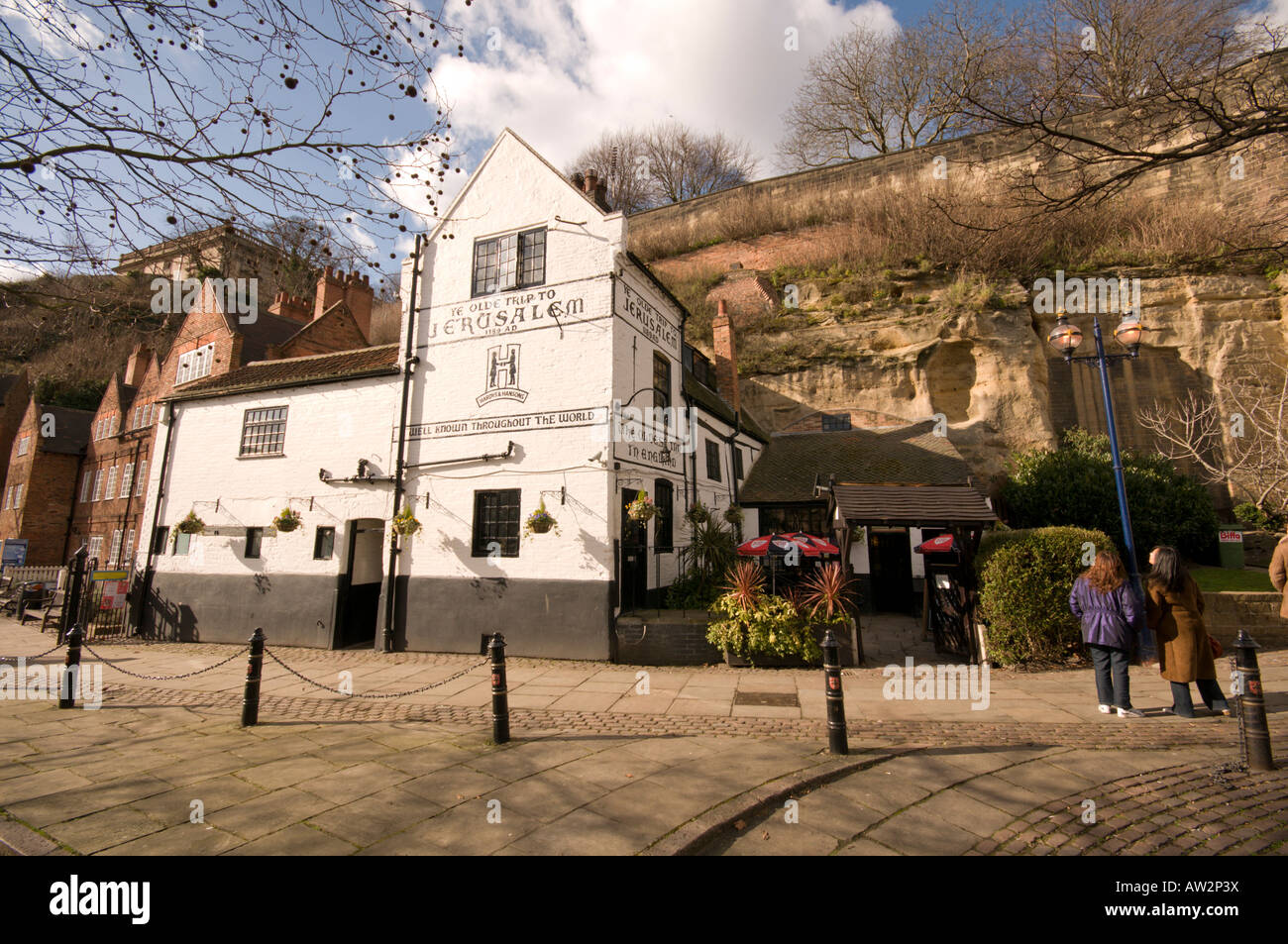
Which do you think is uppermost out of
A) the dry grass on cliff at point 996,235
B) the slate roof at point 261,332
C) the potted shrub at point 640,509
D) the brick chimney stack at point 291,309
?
the dry grass on cliff at point 996,235

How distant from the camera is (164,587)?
49.9 feet

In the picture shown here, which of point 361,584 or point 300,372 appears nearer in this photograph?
point 361,584

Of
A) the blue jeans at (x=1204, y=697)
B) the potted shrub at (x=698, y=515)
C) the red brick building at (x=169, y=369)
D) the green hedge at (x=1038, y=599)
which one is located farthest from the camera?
the red brick building at (x=169, y=369)

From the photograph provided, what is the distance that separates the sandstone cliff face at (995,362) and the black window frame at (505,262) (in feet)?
43.2

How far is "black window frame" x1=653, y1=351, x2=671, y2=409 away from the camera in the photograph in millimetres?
14203

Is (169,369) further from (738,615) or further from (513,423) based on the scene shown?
(738,615)

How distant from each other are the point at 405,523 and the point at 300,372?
6541mm

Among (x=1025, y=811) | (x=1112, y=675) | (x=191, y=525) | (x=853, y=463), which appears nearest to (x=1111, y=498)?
(x=853, y=463)

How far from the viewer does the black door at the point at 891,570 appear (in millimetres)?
18516

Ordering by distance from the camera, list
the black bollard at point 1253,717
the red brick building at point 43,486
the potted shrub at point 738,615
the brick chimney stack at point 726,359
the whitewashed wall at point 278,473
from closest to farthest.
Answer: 1. the black bollard at point 1253,717
2. the potted shrub at point 738,615
3. the whitewashed wall at point 278,473
4. the brick chimney stack at point 726,359
5. the red brick building at point 43,486

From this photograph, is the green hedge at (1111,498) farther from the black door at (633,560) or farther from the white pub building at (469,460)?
the black door at (633,560)

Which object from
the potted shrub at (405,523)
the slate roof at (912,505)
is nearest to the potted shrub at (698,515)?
the slate roof at (912,505)

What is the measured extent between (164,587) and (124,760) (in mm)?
11969

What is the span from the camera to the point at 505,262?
13.5 m
